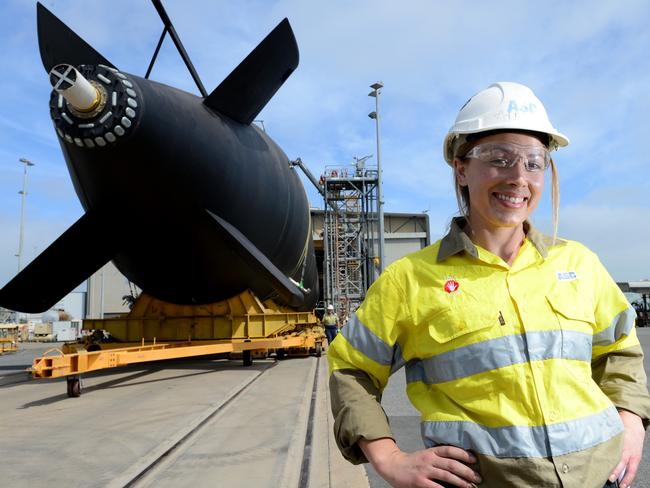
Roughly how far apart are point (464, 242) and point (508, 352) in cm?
37

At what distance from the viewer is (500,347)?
1358 millimetres

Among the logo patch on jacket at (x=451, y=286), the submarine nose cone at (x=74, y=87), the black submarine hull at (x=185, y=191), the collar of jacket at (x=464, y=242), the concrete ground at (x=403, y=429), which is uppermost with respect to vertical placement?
the submarine nose cone at (x=74, y=87)

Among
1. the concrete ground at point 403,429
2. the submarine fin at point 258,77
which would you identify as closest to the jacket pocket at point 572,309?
the concrete ground at point 403,429

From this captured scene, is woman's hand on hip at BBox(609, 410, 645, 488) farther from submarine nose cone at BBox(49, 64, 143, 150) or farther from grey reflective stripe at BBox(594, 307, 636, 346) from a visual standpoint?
submarine nose cone at BBox(49, 64, 143, 150)

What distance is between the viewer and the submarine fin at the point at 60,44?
22.0ft

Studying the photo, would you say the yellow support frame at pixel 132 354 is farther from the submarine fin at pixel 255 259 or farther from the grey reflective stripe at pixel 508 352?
the grey reflective stripe at pixel 508 352

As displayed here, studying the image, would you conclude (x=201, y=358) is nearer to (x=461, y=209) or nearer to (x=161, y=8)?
(x=161, y=8)

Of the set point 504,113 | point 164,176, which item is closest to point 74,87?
point 164,176

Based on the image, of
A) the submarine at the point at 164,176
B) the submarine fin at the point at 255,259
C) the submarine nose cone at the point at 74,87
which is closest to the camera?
the submarine nose cone at the point at 74,87

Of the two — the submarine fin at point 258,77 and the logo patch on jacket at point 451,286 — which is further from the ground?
the submarine fin at point 258,77

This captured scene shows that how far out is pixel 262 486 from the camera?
11.7 ft

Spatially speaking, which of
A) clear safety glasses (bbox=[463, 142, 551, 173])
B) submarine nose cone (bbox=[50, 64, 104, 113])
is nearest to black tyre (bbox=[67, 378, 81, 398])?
submarine nose cone (bbox=[50, 64, 104, 113])

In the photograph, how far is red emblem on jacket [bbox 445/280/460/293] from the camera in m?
1.47

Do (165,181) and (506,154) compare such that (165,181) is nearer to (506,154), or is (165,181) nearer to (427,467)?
(506,154)
